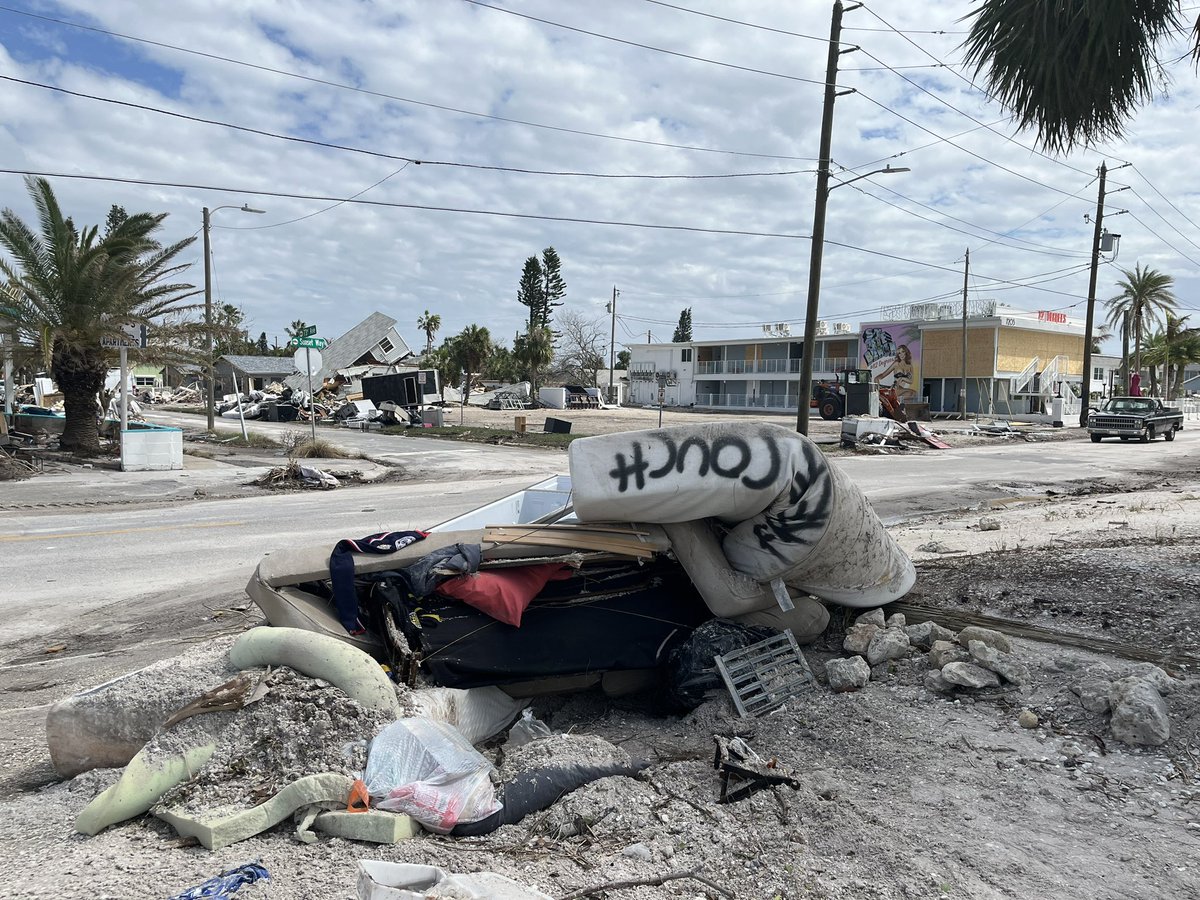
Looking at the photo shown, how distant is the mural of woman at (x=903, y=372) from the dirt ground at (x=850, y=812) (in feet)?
183

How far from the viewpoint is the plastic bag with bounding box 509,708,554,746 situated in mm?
4277

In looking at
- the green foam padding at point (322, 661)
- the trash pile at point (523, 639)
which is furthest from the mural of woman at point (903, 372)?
the green foam padding at point (322, 661)

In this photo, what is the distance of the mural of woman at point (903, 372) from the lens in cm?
5791

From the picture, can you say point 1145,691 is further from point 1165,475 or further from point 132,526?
point 1165,475

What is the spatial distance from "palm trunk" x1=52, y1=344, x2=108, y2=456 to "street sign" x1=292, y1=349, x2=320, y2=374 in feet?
13.9

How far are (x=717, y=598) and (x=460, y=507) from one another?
8788 millimetres

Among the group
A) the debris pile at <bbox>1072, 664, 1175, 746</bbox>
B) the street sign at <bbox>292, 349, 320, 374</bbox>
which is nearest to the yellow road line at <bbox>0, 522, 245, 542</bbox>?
the street sign at <bbox>292, 349, 320, 374</bbox>

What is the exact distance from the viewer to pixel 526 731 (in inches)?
171

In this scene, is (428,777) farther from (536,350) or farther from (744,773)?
(536,350)

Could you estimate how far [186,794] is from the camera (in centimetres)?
335

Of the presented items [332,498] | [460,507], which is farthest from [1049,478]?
[332,498]

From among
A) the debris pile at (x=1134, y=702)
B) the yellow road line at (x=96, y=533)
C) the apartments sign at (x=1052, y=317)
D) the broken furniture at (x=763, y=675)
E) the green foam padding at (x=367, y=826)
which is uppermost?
the apartments sign at (x=1052, y=317)

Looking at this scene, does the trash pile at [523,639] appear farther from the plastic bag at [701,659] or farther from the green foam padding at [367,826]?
the green foam padding at [367,826]

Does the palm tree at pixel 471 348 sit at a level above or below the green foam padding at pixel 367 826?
above
